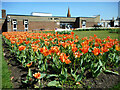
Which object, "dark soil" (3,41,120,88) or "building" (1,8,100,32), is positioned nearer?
"dark soil" (3,41,120,88)

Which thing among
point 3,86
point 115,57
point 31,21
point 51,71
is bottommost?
point 3,86

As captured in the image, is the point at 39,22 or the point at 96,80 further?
the point at 39,22

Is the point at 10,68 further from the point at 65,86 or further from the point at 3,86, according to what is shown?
the point at 65,86

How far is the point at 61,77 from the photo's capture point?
212cm

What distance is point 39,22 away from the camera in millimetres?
26641

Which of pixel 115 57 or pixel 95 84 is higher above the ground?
pixel 115 57

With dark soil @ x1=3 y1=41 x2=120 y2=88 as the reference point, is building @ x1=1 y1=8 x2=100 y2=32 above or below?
above

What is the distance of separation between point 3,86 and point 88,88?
155 centimetres

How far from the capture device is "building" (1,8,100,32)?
23.6 meters

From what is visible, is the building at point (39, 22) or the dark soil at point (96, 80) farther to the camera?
the building at point (39, 22)

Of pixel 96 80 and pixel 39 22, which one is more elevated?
pixel 39 22

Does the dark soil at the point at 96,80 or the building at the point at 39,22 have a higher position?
the building at the point at 39,22

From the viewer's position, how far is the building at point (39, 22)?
23594 mm

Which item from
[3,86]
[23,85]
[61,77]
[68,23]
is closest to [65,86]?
[61,77]
